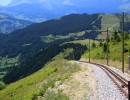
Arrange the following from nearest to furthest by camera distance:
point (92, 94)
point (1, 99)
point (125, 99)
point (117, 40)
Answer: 1. point (125, 99)
2. point (92, 94)
3. point (1, 99)
4. point (117, 40)

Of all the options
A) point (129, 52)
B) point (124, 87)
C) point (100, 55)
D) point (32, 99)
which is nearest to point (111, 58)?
point (129, 52)

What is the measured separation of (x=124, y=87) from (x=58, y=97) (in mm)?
7766

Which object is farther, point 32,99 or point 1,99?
Result: point 1,99

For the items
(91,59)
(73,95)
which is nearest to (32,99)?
(73,95)

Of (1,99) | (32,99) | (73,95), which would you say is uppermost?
(73,95)

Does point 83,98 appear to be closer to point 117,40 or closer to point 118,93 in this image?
point 118,93

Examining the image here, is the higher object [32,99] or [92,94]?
[92,94]

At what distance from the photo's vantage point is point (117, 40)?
168 m

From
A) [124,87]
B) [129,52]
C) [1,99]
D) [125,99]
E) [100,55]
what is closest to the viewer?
[125,99]

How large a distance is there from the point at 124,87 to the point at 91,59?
136571 millimetres

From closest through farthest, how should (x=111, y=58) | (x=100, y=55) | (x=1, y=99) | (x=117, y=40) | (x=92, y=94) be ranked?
(x=92, y=94), (x=1, y=99), (x=111, y=58), (x=100, y=55), (x=117, y=40)

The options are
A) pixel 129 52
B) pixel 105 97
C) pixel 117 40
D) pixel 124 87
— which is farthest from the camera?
pixel 117 40

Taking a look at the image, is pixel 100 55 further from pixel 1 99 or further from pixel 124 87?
pixel 124 87

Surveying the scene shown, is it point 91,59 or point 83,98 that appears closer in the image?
point 83,98
